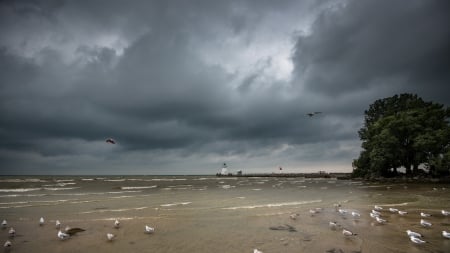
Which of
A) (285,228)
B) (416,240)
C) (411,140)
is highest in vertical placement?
(411,140)

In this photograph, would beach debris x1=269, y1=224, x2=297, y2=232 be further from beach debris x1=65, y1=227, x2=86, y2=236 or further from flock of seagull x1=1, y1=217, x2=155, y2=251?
beach debris x1=65, y1=227, x2=86, y2=236

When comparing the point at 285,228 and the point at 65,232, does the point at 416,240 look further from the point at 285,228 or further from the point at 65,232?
the point at 65,232

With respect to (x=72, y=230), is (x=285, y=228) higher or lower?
higher

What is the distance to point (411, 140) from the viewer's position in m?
52.2

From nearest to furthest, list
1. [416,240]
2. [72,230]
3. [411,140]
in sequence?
[416,240], [72,230], [411,140]

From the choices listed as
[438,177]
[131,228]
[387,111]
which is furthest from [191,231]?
[387,111]

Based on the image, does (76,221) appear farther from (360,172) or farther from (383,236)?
(360,172)

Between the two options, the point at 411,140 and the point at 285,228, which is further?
the point at 411,140

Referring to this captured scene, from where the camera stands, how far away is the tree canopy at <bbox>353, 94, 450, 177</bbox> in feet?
154

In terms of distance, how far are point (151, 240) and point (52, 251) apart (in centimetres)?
317

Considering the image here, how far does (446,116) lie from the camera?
170 ft

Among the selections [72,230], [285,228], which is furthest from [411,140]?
[72,230]

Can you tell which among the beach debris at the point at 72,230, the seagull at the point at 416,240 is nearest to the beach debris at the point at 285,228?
the seagull at the point at 416,240

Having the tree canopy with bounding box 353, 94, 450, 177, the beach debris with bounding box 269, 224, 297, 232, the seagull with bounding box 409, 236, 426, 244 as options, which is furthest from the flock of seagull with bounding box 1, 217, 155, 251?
the tree canopy with bounding box 353, 94, 450, 177
